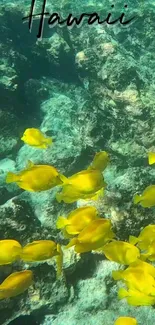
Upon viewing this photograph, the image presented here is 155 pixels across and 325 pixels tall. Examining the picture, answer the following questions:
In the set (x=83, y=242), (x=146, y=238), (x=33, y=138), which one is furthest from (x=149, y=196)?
(x=33, y=138)

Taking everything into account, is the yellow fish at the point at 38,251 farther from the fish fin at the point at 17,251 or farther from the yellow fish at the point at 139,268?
the yellow fish at the point at 139,268

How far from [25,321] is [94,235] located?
2.34 meters

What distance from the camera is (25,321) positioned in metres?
4.58

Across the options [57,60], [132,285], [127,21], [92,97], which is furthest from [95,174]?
[127,21]

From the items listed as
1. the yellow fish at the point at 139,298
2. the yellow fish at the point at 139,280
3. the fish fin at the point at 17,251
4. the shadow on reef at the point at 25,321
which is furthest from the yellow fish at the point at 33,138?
the yellow fish at the point at 139,298

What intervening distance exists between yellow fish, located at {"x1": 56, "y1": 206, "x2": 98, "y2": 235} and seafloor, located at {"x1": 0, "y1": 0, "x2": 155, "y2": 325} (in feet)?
4.36

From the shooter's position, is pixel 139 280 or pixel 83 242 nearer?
pixel 139 280

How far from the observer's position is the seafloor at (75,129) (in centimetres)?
459

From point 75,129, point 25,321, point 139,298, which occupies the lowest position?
point 25,321

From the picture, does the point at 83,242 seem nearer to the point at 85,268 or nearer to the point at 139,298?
the point at 139,298

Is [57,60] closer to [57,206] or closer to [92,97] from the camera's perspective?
[92,97]

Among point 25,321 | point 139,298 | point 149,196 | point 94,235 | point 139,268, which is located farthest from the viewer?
point 25,321

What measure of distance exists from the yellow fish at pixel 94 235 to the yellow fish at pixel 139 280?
351 millimetres

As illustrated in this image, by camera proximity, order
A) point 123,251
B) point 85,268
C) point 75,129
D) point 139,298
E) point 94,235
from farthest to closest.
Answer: point 75,129, point 85,268, point 123,251, point 94,235, point 139,298
